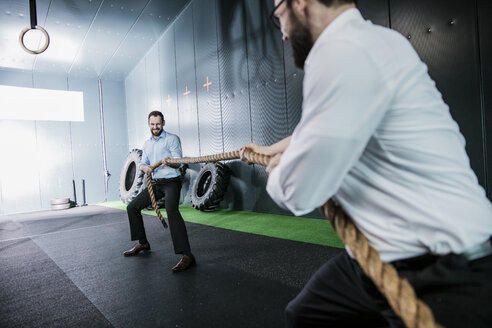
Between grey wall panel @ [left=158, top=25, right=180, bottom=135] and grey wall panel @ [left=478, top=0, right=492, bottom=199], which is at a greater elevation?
grey wall panel @ [left=158, top=25, right=180, bottom=135]

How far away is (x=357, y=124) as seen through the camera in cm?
59

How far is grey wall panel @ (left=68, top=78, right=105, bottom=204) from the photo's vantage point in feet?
34.5

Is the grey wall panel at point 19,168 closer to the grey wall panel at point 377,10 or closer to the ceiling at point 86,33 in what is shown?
the ceiling at point 86,33

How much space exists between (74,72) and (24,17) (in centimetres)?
373

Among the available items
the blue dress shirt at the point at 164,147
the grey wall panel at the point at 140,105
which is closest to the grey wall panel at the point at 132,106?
the grey wall panel at the point at 140,105

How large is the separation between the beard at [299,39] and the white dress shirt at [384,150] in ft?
0.30

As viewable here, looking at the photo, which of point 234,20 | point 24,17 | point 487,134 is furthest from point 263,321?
point 24,17

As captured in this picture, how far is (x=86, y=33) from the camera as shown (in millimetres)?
8000

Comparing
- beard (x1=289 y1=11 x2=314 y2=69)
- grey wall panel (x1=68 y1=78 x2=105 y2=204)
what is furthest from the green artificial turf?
grey wall panel (x1=68 y1=78 x2=105 y2=204)

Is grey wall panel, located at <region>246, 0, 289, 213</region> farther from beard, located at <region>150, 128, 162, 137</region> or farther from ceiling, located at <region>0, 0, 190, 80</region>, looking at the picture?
ceiling, located at <region>0, 0, 190, 80</region>

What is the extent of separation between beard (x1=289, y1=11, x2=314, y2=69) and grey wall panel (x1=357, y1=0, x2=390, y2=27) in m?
3.50

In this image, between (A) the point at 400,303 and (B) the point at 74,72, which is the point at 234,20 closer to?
(A) the point at 400,303

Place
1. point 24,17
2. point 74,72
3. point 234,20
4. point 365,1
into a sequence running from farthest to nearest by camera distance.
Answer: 1. point 74,72
2. point 24,17
3. point 234,20
4. point 365,1

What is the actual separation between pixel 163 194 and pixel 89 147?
28.6 feet
